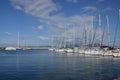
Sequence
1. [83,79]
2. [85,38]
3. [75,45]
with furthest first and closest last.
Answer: [75,45]
[85,38]
[83,79]

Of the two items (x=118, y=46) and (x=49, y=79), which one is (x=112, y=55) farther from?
(x=49, y=79)

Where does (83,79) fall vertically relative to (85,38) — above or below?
below

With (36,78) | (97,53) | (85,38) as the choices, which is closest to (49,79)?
(36,78)

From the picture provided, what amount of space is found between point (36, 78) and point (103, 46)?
8183cm

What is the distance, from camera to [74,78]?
131 feet

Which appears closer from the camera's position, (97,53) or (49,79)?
(49,79)

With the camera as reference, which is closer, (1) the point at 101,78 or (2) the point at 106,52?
(1) the point at 101,78

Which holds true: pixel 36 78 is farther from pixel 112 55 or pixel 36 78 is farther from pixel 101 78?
pixel 112 55

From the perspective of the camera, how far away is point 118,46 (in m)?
112

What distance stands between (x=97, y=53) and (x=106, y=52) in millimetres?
10188

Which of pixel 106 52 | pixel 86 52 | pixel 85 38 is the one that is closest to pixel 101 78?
pixel 106 52

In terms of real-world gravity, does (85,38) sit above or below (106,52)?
above

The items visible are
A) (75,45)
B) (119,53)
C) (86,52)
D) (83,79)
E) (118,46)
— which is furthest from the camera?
(75,45)

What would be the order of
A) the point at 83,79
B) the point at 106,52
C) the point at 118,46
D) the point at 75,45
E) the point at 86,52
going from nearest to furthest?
the point at 83,79 → the point at 106,52 → the point at 118,46 → the point at 86,52 → the point at 75,45
